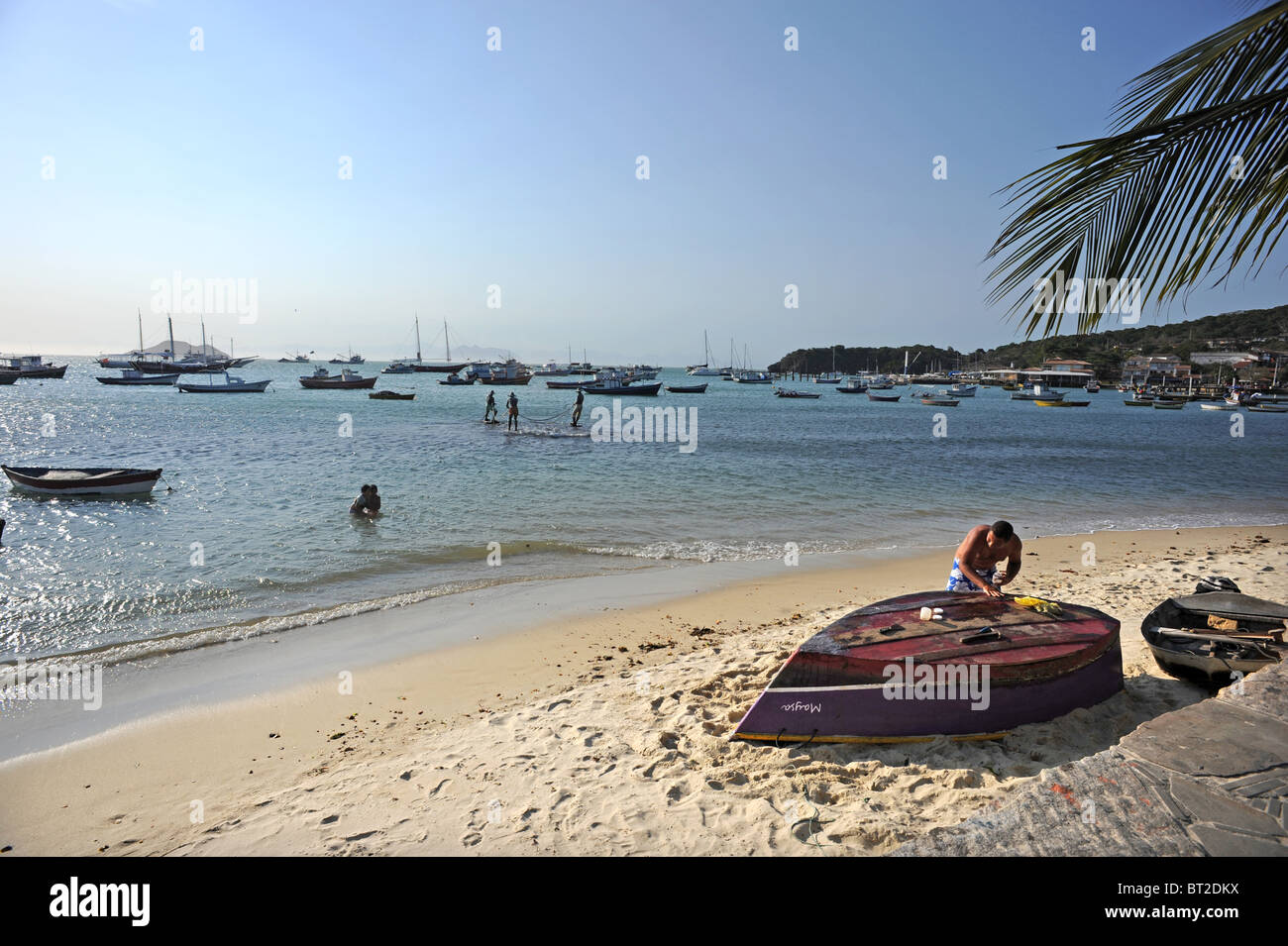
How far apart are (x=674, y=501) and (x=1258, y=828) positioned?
15910mm

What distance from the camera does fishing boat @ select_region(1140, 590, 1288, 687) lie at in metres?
5.98

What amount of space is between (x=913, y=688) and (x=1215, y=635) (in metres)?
3.51

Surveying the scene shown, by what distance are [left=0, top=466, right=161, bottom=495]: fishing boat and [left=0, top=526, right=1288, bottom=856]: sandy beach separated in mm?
11654

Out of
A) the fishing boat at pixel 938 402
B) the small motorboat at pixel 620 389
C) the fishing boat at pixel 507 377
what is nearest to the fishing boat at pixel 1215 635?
the small motorboat at pixel 620 389

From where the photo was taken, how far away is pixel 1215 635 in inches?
251

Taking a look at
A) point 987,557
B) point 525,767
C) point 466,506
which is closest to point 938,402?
point 466,506

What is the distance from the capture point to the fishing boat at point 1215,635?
5.98 m

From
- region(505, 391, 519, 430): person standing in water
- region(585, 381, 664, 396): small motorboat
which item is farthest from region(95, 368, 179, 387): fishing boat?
region(505, 391, 519, 430): person standing in water

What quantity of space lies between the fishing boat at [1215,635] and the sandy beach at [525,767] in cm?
26

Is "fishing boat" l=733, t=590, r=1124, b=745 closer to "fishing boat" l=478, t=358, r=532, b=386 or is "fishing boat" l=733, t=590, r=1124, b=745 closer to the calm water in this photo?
the calm water

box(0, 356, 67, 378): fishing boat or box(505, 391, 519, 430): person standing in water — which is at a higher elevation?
box(0, 356, 67, 378): fishing boat

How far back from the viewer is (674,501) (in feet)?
61.0
